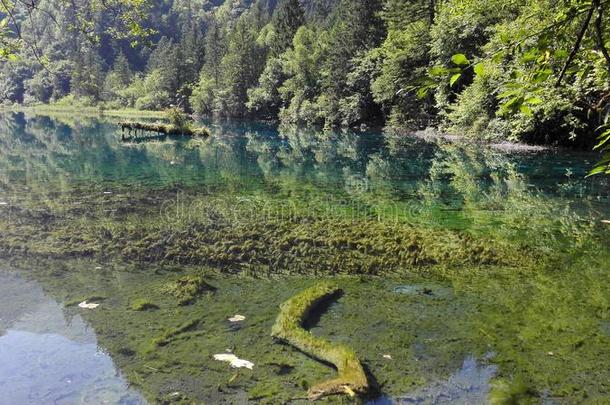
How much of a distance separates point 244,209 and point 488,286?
7.06m

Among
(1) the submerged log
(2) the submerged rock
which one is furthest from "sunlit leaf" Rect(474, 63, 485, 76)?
(2) the submerged rock

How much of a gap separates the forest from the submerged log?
2751 millimetres

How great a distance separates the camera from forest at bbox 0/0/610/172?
223cm

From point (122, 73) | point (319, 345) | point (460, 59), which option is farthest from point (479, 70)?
point (122, 73)

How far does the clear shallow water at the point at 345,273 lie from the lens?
190 inches

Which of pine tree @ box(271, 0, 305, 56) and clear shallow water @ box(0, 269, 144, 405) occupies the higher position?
pine tree @ box(271, 0, 305, 56)

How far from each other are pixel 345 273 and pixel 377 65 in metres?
41.0

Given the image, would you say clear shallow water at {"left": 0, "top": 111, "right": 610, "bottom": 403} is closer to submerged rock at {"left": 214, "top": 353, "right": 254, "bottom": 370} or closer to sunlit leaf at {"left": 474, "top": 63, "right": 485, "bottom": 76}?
submerged rock at {"left": 214, "top": 353, "right": 254, "bottom": 370}

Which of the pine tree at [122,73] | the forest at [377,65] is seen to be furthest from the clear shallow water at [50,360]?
the pine tree at [122,73]

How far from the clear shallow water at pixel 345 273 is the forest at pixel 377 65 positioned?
2647 millimetres

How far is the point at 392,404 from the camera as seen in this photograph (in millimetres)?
4332

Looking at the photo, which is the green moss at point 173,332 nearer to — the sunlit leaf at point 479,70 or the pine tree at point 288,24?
the sunlit leaf at point 479,70

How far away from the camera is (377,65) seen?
4566cm

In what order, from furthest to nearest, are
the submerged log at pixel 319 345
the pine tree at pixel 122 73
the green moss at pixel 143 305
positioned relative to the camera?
1. the pine tree at pixel 122 73
2. the green moss at pixel 143 305
3. the submerged log at pixel 319 345
